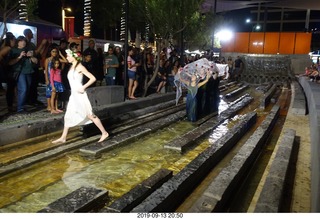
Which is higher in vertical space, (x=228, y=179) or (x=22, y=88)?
(x=22, y=88)

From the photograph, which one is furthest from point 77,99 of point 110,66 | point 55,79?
point 110,66

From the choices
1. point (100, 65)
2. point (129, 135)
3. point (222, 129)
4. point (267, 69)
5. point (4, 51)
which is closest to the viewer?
point (129, 135)

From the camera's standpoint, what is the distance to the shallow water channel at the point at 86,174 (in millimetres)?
4574

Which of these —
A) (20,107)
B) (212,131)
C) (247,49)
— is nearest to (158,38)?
(212,131)

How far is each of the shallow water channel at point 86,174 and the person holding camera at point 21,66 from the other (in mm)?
2891

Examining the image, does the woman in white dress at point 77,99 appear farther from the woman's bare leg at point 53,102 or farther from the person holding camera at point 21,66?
the person holding camera at point 21,66

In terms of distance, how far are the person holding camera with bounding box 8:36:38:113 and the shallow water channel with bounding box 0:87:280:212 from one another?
9.49 feet

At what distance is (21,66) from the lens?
324 inches

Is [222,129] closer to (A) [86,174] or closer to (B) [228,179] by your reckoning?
(B) [228,179]

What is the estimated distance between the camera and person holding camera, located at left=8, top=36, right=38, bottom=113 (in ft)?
26.7

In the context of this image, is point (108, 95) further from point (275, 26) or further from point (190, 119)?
point (275, 26)

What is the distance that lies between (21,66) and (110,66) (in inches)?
152

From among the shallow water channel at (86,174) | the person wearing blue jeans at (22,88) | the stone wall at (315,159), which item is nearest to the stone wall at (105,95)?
the person wearing blue jeans at (22,88)

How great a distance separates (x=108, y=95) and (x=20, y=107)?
109 inches
